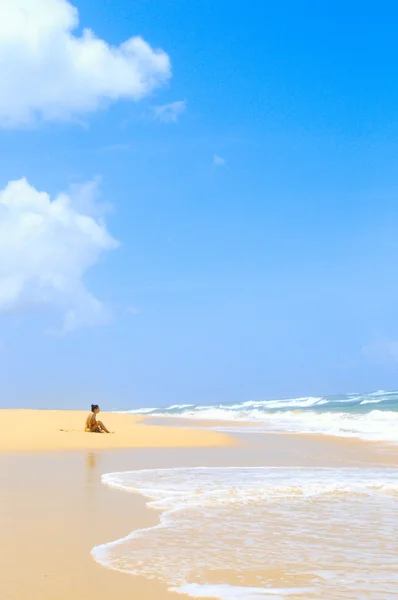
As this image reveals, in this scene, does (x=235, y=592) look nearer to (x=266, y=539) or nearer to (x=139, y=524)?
(x=266, y=539)

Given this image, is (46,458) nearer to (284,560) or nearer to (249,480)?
(249,480)

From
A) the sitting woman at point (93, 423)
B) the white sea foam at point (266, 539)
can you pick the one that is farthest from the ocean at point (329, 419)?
the white sea foam at point (266, 539)

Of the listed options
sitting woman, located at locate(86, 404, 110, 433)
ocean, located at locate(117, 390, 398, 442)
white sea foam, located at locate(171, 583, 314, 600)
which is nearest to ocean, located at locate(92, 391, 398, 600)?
white sea foam, located at locate(171, 583, 314, 600)

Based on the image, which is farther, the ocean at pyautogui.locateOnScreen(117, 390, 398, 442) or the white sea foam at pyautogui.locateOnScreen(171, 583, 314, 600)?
the ocean at pyautogui.locateOnScreen(117, 390, 398, 442)

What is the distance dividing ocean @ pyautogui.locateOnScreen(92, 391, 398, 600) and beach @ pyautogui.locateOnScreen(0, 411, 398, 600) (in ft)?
0.07

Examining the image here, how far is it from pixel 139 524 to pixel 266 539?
132 centimetres

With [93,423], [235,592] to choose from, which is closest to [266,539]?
[235,592]

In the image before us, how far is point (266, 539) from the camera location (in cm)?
573

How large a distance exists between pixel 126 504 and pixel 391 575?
138 inches

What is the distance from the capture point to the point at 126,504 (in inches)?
290

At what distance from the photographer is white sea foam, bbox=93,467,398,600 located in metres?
4.46

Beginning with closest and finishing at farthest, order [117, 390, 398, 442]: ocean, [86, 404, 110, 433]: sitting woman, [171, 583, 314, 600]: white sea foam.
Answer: [171, 583, 314, 600]: white sea foam, [86, 404, 110, 433]: sitting woman, [117, 390, 398, 442]: ocean

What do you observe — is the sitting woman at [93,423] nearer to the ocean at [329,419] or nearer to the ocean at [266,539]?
the ocean at [329,419]

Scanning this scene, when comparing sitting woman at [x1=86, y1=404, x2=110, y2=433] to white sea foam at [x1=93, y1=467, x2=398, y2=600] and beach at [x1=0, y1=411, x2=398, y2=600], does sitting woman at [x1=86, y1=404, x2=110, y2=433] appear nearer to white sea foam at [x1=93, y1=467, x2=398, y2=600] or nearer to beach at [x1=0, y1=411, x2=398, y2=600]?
beach at [x1=0, y1=411, x2=398, y2=600]
